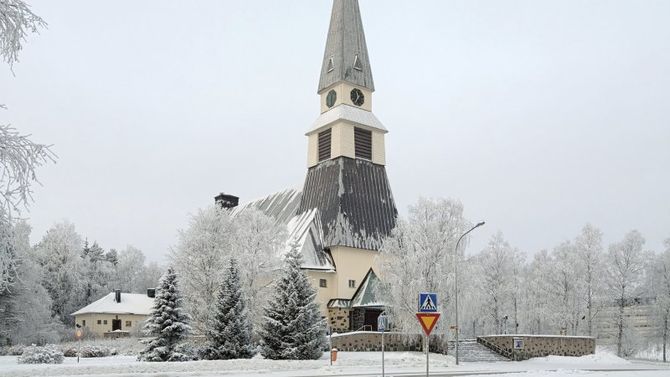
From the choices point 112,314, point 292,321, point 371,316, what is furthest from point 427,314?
point 112,314

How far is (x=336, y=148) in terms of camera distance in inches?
2064

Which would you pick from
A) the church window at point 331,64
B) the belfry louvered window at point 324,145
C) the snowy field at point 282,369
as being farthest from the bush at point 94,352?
the church window at point 331,64

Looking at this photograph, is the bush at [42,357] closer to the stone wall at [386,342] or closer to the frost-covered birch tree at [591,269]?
the stone wall at [386,342]

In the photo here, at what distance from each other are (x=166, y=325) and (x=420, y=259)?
14.2m

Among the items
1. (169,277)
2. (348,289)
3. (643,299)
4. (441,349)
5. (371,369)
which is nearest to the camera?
(371,369)

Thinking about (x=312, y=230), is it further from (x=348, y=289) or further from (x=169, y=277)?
(x=169, y=277)

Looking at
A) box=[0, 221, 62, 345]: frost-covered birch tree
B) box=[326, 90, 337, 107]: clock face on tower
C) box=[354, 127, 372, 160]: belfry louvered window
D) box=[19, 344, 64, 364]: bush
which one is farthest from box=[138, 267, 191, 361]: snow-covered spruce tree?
box=[326, 90, 337, 107]: clock face on tower

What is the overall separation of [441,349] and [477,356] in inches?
141

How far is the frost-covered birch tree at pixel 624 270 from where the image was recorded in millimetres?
48250

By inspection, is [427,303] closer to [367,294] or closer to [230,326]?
[230,326]

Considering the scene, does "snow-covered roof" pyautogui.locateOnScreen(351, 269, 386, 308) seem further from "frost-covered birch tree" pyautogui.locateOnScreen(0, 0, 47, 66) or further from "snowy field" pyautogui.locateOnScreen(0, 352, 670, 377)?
"frost-covered birch tree" pyautogui.locateOnScreen(0, 0, 47, 66)

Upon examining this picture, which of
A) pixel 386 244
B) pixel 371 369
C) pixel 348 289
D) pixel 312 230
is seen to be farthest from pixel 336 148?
pixel 371 369

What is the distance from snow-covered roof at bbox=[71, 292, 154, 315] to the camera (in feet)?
201

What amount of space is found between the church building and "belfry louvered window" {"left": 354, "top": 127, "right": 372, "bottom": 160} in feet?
0.14
